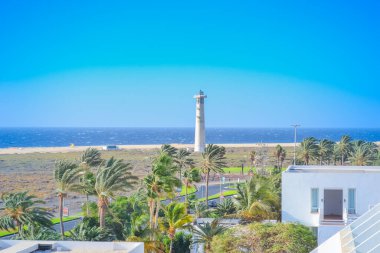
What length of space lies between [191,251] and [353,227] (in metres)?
17.8

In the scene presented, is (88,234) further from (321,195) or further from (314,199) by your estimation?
(321,195)

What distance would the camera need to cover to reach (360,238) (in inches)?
706

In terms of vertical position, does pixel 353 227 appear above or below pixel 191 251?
above

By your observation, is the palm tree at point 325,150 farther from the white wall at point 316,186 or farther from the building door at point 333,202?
the white wall at point 316,186

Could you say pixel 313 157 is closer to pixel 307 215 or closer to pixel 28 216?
pixel 307 215

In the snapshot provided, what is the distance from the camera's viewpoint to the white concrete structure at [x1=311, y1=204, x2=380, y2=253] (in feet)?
54.5

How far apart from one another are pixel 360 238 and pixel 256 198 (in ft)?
73.3

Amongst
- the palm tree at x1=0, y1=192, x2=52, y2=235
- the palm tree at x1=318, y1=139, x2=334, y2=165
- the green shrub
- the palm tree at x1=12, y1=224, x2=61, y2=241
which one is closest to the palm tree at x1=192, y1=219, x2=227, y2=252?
the green shrub

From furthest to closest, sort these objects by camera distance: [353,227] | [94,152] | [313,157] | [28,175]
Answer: [28,175], [313,157], [94,152], [353,227]

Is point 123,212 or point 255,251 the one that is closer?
point 255,251

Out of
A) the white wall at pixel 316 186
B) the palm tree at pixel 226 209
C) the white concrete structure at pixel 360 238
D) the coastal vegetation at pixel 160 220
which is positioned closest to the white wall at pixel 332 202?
the coastal vegetation at pixel 160 220

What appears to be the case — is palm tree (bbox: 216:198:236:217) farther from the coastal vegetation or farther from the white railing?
the white railing

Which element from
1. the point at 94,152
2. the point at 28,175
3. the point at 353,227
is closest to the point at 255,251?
the point at 353,227

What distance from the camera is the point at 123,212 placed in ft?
148
